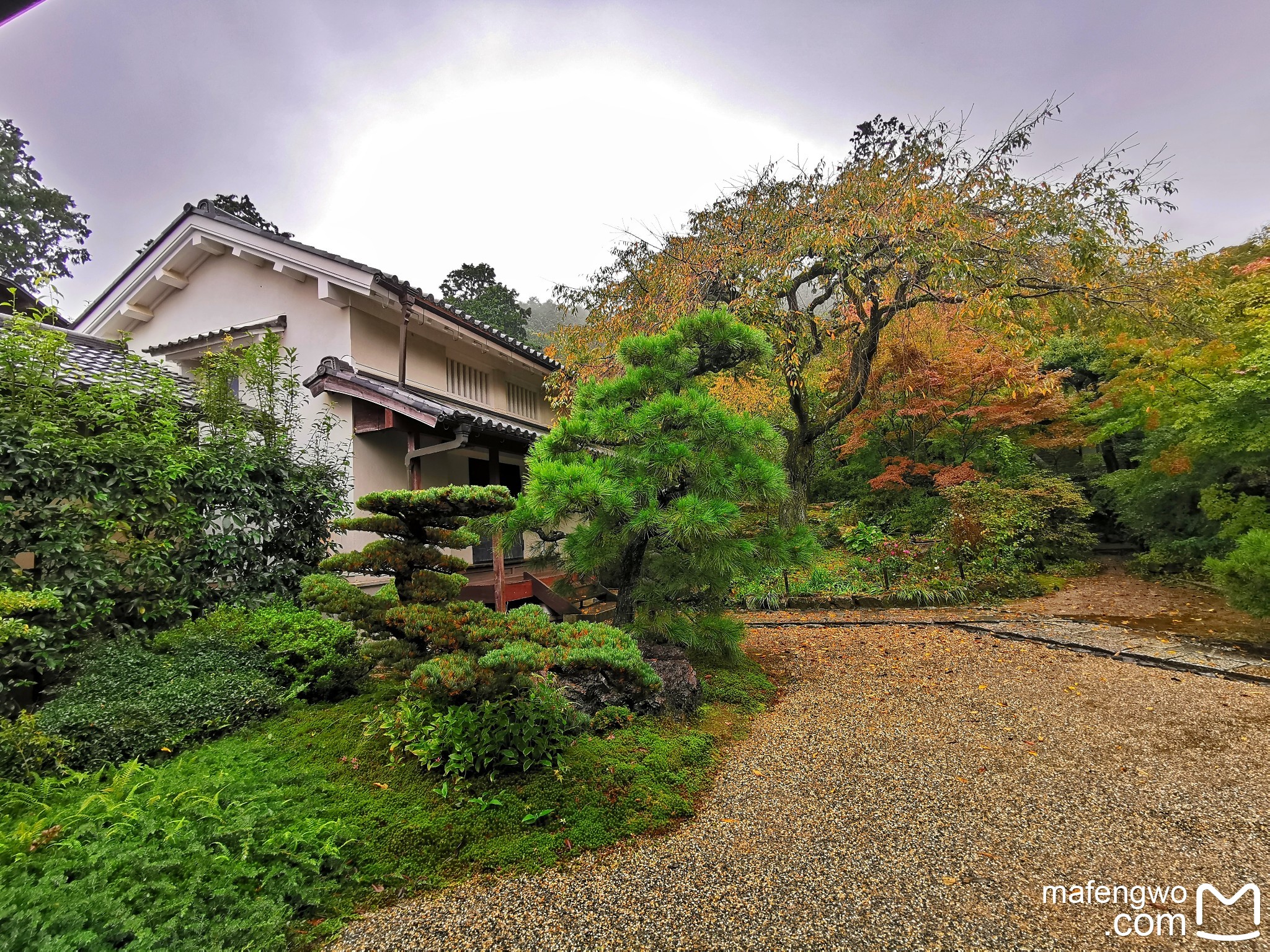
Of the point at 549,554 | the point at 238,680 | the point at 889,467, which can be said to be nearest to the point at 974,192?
the point at 889,467

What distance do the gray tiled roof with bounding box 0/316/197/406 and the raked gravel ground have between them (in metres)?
5.05

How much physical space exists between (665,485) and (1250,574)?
20.6 feet

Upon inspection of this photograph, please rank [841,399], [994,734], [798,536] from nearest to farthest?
1. [994,734]
2. [798,536]
3. [841,399]

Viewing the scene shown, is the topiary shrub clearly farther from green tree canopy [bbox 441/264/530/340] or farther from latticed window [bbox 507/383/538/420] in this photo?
green tree canopy [bbox 441/264/530/340]

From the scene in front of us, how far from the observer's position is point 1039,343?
7590 mm

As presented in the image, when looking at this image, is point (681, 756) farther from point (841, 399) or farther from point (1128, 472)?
point (1128, 472)

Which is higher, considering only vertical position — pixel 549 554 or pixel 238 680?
pixel 549 554

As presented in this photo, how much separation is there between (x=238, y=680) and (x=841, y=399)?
32.6 ft

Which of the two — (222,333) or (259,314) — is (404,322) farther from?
(222,333)

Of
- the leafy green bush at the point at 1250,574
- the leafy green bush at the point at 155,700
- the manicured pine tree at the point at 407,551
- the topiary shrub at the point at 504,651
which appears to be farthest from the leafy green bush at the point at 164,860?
the leafy green bush at the point at 1250,574

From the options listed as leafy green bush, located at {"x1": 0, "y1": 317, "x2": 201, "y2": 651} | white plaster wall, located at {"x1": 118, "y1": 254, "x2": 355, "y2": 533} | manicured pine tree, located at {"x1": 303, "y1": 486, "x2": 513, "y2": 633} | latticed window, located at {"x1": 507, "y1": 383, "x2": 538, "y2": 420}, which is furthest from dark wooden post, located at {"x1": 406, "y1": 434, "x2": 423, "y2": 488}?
latticed window, located at {"x1": 507, "y1": 383, "x2": 538, "y2": 420}

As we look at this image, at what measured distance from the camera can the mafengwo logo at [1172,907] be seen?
76.9 inches

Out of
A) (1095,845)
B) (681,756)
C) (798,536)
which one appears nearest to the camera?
(1095,845)

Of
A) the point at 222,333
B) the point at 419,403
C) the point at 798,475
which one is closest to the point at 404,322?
the point at 419,403
